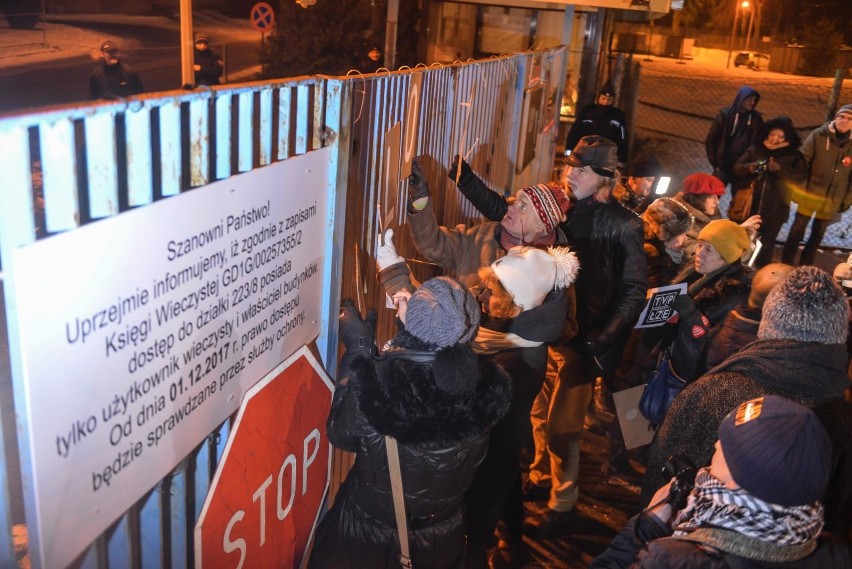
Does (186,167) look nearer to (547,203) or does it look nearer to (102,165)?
(102,165)

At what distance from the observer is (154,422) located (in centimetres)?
213

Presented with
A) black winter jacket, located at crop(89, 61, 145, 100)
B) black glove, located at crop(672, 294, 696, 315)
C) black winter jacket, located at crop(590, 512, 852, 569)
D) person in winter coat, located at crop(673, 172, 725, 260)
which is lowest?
black winter jacket, located at crop(590, 512, 852, 569)

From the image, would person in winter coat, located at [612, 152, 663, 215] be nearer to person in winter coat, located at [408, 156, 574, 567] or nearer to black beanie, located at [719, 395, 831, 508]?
person in winter coat, located at [408, 156, 574, 567]

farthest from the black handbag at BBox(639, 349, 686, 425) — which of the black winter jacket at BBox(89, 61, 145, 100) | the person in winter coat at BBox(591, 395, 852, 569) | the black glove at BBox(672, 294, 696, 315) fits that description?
the black winter jacket at BBox(89, 61, 145, 100)

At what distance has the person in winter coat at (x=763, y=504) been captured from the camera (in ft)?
7.01

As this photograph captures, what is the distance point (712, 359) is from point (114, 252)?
3093 mm

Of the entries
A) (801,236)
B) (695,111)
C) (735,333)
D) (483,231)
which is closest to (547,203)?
(483,231)

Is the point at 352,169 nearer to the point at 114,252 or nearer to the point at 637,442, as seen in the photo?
the point at 114,252

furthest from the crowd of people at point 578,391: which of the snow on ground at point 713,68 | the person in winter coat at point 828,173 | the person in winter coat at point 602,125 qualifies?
the snow on ground at point 713,68

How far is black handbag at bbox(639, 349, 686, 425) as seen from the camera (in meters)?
4.36

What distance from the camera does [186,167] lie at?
2.15 meters

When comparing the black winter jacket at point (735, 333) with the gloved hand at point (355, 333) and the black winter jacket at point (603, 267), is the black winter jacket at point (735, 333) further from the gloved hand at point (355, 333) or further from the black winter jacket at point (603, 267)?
the gloved hand at point (355, 333)

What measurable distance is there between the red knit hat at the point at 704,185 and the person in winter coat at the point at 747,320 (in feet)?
7.08

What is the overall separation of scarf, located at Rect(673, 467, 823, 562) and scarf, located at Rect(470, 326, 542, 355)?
56.7 inches
